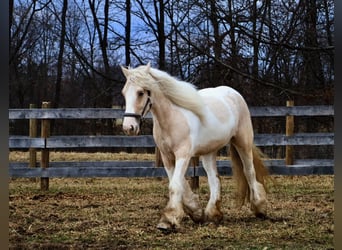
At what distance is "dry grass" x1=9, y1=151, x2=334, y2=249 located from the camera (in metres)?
3.23

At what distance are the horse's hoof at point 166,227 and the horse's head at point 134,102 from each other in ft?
2.25

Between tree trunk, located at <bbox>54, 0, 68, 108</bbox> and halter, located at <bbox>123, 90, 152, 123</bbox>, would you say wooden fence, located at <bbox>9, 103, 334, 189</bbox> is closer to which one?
halter, located at <bbox>123, 90, 152, 123</bbox>

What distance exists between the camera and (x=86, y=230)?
147 inches

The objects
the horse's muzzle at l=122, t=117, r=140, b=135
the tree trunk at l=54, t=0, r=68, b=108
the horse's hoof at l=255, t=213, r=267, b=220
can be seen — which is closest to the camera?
the horse's muzzle at l=122, t=117, r=140, b=135

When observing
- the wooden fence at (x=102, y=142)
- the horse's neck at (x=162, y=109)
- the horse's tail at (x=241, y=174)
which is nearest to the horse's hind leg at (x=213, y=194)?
the horse's tail at (x=241, y=174)

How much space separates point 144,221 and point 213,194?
63cm

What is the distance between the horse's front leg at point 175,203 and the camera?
3.55 meters

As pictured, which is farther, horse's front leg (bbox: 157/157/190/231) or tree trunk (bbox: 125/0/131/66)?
tree trunk (bbox: 125/0/131/66)

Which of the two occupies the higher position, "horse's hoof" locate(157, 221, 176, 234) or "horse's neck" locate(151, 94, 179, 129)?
"horse's neck" locate(151, 94, 179, 129)

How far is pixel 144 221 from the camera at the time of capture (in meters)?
4.13

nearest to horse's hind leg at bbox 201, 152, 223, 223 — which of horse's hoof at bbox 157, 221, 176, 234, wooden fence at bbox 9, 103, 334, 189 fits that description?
horse's hoof at bbox 157, 221, 176, 234

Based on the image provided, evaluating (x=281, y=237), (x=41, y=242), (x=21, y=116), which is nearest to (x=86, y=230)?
(x=41, y=242)

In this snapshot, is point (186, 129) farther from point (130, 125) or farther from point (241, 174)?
point (241, 174)

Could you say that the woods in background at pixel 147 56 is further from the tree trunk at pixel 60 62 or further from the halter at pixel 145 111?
the halter at pixel 145 111
